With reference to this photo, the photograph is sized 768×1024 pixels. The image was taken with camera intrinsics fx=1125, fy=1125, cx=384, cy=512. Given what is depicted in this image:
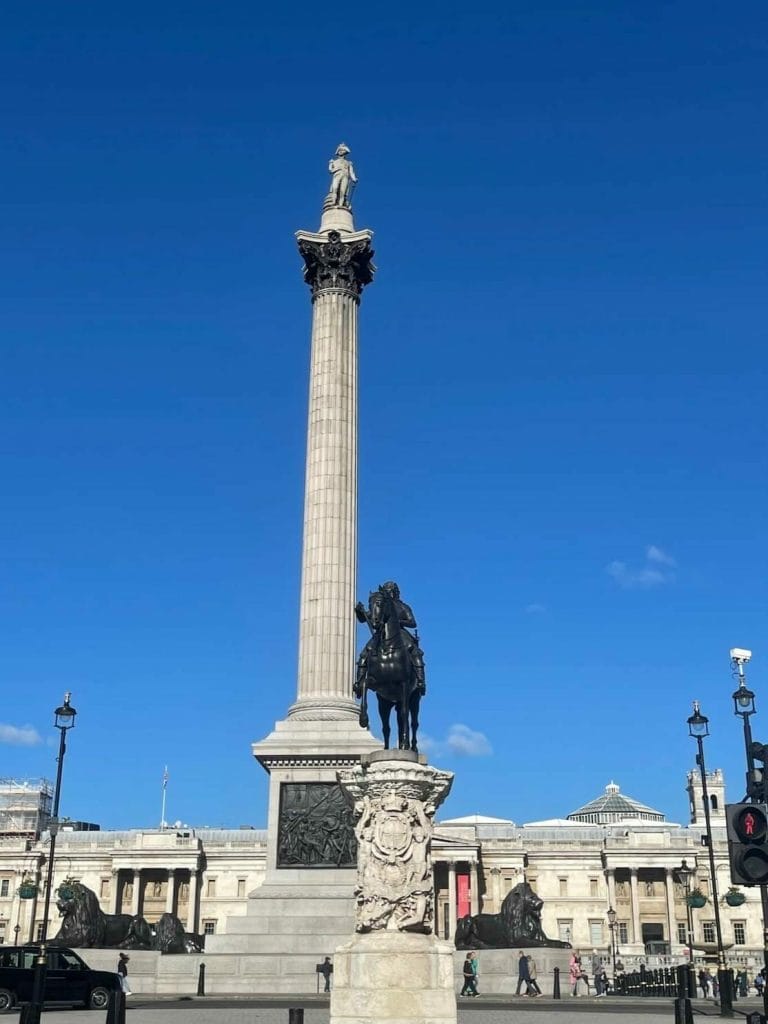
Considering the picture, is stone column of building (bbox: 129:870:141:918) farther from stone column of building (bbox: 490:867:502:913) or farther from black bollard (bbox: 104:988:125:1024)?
black bollard (bbox: 104:988:125:1024)

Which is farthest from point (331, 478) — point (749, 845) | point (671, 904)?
point (671, 904)

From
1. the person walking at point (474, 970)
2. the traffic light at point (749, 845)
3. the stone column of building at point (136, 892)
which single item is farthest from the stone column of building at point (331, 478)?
the stone column of building at point (136, 892)

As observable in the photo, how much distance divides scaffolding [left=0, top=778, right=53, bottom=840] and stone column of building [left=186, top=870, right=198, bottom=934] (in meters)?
21.0

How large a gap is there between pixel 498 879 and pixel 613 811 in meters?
40.9

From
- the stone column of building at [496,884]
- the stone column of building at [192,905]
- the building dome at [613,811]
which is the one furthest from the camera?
the building dome at [613,811]

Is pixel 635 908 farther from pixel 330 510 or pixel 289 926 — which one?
pixel 289 926

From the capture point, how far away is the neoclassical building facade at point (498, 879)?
99562mm

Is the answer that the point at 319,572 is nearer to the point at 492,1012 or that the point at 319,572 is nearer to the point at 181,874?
the point at 492,1012

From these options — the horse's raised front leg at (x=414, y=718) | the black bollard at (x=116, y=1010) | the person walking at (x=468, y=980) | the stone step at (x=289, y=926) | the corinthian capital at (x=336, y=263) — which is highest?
the corinthian capital at (x=336, y=263)

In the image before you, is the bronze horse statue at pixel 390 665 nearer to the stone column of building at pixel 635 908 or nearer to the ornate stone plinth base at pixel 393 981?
the ornate stone plinth base at pixel 393 981

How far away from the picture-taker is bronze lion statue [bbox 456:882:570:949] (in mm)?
35875

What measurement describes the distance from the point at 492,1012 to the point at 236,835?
86608mm

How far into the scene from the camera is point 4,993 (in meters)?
25.4

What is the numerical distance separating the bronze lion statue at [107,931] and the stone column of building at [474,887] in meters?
62.3
